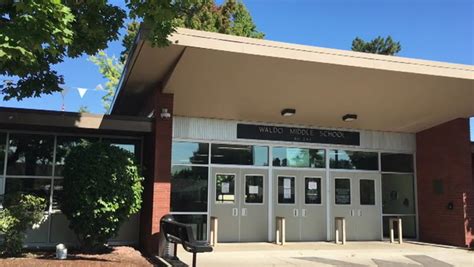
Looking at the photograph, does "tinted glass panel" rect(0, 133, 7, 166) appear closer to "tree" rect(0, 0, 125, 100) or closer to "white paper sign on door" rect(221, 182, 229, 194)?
"tree" rect(0, 0, 125, 100)

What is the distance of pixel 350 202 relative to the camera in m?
17.3

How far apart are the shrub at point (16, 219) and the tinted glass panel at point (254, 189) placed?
6.18 meters

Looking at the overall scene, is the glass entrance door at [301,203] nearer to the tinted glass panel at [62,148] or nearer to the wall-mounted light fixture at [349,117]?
the wall-mounted light fixture at [349,117]

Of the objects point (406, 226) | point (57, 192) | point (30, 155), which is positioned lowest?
point (406, 226)

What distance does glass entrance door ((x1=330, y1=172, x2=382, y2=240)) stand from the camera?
56.3ft

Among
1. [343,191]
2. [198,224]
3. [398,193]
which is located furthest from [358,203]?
[198,224]

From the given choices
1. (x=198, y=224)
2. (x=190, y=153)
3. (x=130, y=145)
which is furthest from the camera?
(x=190, y=153)

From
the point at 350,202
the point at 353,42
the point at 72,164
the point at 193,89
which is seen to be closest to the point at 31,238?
the point at 72,164

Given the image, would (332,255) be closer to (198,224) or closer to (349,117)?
(198,224)

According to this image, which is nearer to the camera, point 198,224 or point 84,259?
point 84,259

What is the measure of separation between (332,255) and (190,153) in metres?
4.84

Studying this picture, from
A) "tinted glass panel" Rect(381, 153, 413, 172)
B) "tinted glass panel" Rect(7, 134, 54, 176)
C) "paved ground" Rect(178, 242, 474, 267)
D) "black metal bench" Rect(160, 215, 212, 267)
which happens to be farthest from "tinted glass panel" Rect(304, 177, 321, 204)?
"tinted glass panel" Rect(7, 134, 54, 176)

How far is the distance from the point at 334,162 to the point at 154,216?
21.9ft

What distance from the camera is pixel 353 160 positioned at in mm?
17531
